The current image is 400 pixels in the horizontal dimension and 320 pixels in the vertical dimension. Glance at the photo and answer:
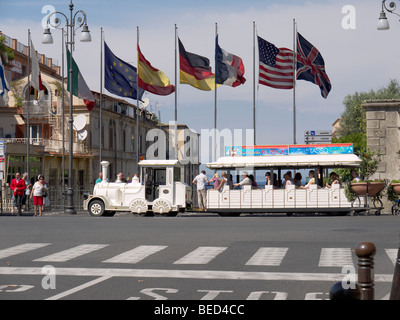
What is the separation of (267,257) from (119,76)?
26352 mm

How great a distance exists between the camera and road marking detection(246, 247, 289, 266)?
39.6 ft

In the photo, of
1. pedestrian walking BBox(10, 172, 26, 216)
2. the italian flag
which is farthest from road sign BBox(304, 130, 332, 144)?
pedestrian walking BBox(10, 172, 26, 216)

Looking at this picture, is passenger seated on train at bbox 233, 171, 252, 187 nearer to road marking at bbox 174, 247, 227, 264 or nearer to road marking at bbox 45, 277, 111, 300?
road marking at bbox 174, 247, 227, 264

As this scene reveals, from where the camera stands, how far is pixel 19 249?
1437cm

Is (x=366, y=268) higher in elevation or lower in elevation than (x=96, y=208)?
higher

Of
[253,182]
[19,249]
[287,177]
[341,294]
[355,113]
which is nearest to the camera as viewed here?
[341,294]

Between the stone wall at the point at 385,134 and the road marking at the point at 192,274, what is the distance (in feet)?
72.6

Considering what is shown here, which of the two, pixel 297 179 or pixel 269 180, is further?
pixel 297 179

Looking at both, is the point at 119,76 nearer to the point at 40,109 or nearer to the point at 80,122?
the point at 80,122

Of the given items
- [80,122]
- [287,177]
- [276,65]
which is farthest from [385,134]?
[80,122]

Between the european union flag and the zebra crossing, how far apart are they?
23.0m

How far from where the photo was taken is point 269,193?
1128 inches
